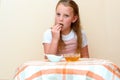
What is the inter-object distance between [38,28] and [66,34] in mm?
287

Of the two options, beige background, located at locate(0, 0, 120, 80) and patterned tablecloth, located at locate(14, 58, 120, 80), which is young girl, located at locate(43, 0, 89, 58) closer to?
beige background, located at locate(0, 0, 120, 80)

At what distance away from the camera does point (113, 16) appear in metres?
1.94

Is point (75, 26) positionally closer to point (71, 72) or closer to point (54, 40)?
point (54, 40)

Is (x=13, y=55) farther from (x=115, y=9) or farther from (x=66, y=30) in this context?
(x=115, y=9)

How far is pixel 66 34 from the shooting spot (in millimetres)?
1803

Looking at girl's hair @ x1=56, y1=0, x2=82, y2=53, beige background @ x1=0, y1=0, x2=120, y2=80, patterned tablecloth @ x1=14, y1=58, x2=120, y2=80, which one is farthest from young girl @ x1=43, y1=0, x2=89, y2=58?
patterned tablecloth @ x1=14, y1=58, x2=120, y2=80

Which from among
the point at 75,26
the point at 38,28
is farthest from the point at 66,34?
the point at 38,28

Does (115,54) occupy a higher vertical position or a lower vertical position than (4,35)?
lower

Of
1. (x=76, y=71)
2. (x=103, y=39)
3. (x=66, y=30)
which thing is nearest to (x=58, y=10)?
(x=66, y=30)

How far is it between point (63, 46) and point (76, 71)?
0.70 metres

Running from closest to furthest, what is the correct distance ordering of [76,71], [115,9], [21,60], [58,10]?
[76,71] < [58,10] < [115,9] < [21,60]

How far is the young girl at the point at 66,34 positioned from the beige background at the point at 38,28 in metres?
0.15

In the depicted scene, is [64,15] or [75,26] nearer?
[64,15]

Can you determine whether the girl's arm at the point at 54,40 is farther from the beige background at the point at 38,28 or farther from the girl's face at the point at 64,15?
the beige background at the point at 38,28
